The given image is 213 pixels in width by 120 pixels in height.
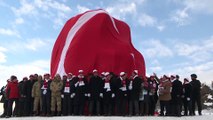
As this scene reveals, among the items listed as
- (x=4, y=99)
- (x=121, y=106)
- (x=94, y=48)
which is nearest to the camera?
(x=121, y=106)

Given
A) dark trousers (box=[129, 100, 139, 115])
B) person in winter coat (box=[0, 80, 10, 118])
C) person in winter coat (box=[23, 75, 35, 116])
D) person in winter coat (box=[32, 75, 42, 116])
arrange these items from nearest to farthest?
dark trousers (box=[129, 100, 139, 115]), person in winter coat (box=[32, 75, 42, 116]), person in winter coat (box=[23, 75, 35, 116]), person in winter coat (box=[0, 80, 10, 118])

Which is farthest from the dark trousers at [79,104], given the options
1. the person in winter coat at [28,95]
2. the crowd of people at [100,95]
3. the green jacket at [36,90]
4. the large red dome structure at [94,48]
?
the large red dome structure at [94,48]

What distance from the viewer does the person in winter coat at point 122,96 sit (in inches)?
578

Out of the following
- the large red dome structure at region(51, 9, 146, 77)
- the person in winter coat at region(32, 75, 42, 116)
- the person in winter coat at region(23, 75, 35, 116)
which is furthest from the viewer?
the large red dome structure at region(51, 9, 146, 77)

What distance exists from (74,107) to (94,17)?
6.95 m

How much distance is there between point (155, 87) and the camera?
15.6 metres

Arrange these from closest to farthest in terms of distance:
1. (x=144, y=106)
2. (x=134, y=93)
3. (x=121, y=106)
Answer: (x=134, y=93) → (x=121, y=106) → (x=144, y=106)

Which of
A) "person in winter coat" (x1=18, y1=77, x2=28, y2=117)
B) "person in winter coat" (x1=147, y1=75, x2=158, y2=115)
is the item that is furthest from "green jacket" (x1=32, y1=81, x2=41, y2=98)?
"person in winter coat" (x1=147, y1=75, x2=158, y2=115)

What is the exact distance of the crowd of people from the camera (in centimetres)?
1479

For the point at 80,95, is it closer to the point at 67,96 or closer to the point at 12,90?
the point at 67,96

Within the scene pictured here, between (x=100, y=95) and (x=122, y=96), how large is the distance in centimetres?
98

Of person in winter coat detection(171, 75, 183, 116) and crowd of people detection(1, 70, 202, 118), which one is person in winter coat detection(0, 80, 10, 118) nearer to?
crowd of people detection(1, 70, 202, 118)

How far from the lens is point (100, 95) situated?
14.9 metres

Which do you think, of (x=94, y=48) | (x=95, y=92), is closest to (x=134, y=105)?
(x=95, y=92)
